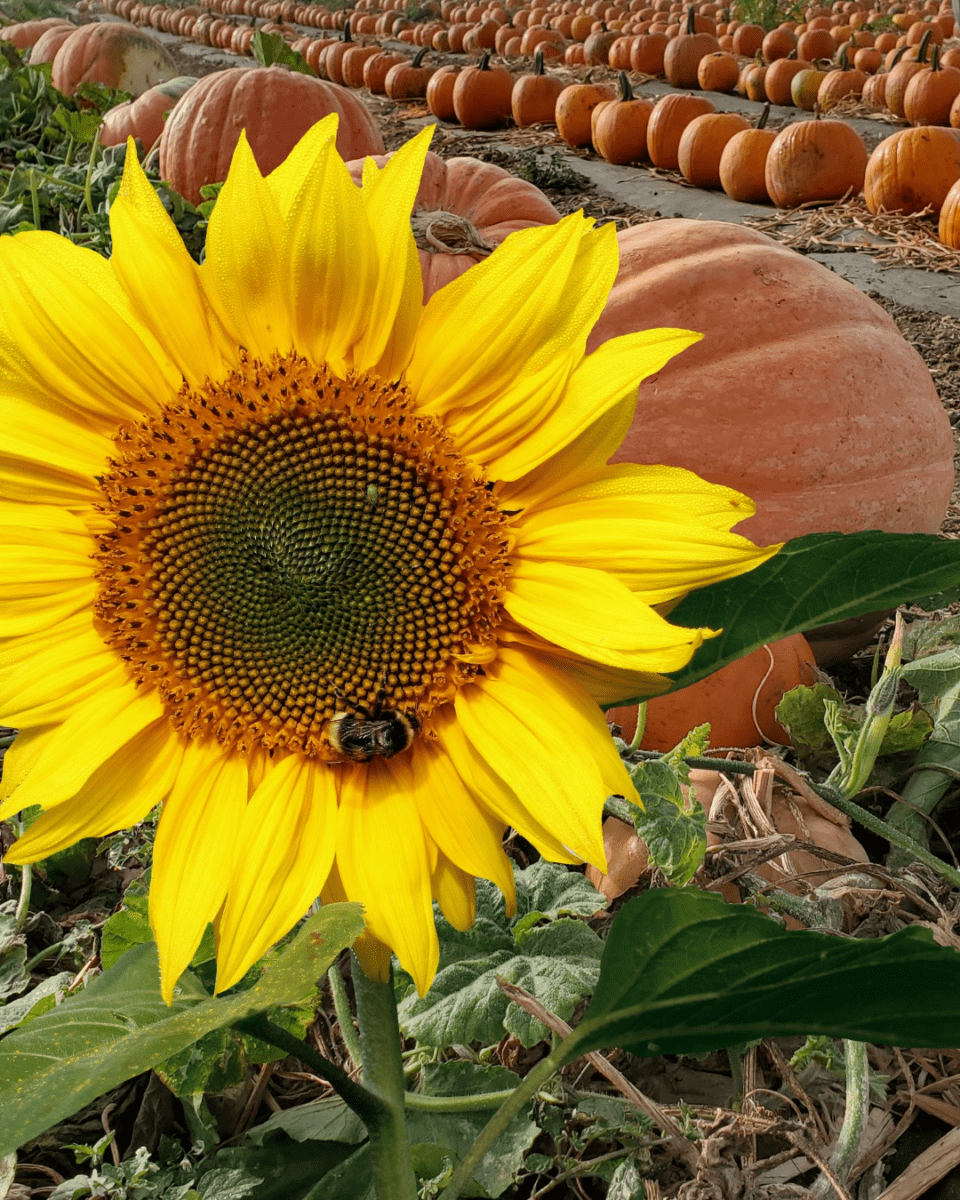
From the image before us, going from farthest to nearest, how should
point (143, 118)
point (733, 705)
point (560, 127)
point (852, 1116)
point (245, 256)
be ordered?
point (560, 127)
point (143, 118)
point (733, 705)
point (852, 1116)
point (245, 256)

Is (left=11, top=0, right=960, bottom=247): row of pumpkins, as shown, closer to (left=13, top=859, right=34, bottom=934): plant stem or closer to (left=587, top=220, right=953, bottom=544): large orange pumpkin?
(left=587, top=220, right=953, bottom=544): large orange pumpkin

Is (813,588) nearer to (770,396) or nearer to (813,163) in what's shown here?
(770,396)

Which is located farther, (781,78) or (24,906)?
(781,78)

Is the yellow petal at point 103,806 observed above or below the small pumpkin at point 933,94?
above

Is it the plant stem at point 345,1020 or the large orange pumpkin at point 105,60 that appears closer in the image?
the plant stem at point 345,1020

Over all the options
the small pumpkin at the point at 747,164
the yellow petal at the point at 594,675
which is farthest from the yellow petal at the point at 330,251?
the small pumpkin at the point at 747,164

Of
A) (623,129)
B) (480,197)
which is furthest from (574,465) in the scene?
(623,129)

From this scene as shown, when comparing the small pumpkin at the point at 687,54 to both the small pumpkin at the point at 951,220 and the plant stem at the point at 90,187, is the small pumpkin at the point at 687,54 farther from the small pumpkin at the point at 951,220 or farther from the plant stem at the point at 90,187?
the plant stem at the point at 90,187

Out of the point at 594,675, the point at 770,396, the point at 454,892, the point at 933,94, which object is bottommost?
the point at 933,94
